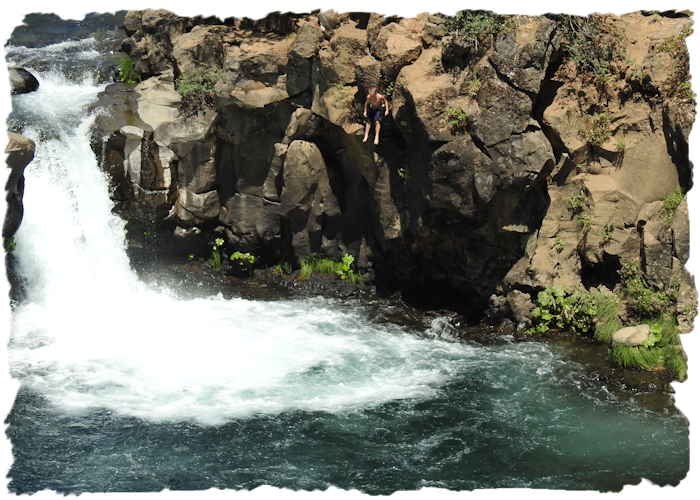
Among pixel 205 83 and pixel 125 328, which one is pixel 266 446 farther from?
pixel 205 83

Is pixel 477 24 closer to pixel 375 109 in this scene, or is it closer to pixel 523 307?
pixel 375 109

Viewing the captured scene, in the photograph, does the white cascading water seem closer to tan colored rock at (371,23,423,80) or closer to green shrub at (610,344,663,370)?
green shrub at (610,344,663,370)

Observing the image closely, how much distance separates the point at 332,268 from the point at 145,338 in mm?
3951

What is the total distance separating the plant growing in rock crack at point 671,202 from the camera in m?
12.2

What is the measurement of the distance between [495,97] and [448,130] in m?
0.87

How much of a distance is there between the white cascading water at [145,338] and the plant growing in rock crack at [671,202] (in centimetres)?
378

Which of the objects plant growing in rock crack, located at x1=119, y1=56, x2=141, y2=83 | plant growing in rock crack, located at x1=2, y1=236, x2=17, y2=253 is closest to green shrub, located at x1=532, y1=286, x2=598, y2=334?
plant growing in rock crack, located at x1=2, y1=236, x2=17, y2=253

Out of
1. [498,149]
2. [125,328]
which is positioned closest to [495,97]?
[498,149]

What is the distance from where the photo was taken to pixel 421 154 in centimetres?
1272

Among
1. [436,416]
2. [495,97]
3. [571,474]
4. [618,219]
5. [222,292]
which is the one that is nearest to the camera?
[571,474]

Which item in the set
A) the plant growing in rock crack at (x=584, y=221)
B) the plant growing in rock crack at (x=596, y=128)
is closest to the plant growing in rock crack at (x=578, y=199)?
the plant growing in rock crack at (x=584, y=221)

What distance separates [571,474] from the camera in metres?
9.32

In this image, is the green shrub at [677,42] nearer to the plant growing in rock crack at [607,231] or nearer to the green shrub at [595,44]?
the green shrub at [595,44]

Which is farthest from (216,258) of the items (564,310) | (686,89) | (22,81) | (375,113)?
(686,89)
